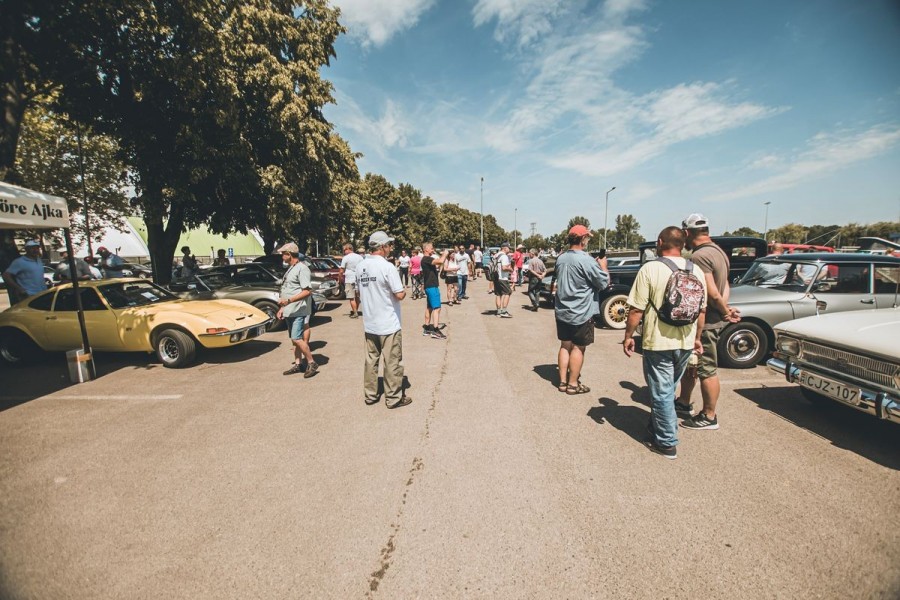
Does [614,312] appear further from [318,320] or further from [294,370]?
[318,320]

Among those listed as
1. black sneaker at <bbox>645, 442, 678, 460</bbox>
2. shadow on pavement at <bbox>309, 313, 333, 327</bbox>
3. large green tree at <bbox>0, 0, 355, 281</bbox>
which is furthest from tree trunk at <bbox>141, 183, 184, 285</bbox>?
black sneaker at <bbox>645, 442, 678, 460</bbox>

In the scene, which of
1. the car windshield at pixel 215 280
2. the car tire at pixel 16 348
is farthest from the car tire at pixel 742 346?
the car tire at pixel 16 348

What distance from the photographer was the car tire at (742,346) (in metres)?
5.37

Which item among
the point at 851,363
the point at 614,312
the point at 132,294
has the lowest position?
the point at 614,312

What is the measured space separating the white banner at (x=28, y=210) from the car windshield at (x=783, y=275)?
34.5 feet

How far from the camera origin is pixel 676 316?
2910 millimetres

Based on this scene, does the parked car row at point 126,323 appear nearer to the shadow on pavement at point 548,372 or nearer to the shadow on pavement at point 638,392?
the shadow on pavement at point 548,372

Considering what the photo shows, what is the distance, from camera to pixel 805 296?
5.26 m

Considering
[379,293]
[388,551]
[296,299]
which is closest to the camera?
[388,551]

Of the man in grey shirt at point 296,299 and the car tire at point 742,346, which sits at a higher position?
the man in grey shirt at point 296,299

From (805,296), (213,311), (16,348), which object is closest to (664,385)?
(805,296)

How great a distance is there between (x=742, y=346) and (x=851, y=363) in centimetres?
224

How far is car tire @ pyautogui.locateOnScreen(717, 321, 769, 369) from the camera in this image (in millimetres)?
5367

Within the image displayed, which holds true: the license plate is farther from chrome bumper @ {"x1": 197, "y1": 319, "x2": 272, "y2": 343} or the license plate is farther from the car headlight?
chrome bumper @ {"x1": 197, "y1": 319, "x2": 272, "y2": 343}
